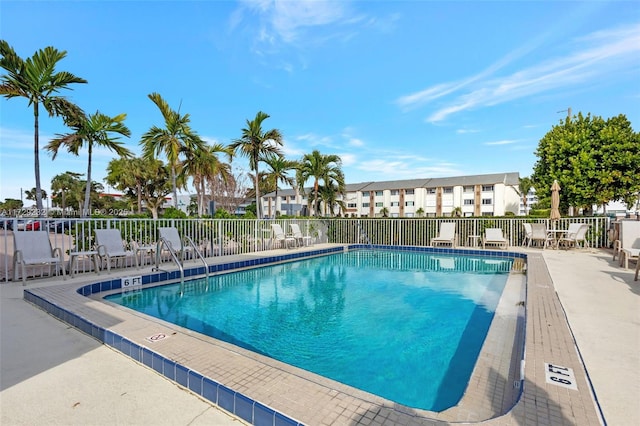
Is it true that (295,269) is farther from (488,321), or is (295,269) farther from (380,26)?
(380,26)

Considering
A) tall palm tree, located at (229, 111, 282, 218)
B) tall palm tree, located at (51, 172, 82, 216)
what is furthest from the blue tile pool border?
tall palm tree, located at (51, 172, 82, 216)

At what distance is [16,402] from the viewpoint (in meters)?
2.00

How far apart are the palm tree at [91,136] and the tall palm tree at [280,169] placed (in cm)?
631

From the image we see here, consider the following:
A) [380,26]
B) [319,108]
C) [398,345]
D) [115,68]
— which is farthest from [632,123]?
[115,68]

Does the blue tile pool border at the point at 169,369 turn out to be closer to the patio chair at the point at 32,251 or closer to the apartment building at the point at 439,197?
the patio chair at the point at 32,251

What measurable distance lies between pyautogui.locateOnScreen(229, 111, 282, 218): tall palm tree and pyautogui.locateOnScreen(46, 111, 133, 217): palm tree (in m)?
4.64

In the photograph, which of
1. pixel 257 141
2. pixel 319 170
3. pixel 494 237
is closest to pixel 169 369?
pixel 257 141

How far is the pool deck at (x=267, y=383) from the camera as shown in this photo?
70.4 inches

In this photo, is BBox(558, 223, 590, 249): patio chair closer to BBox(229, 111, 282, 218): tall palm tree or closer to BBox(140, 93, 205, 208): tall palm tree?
BBox(229, 111, 282, 218): tall palm tree

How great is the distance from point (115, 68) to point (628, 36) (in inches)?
694

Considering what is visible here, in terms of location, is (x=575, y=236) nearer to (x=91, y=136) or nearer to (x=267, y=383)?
(x=267, y=383)

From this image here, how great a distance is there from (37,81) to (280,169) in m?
9.52

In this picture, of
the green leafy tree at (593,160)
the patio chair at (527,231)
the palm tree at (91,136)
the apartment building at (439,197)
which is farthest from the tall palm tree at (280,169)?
the apartment building at (439,197)

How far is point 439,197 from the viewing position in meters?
50.7
